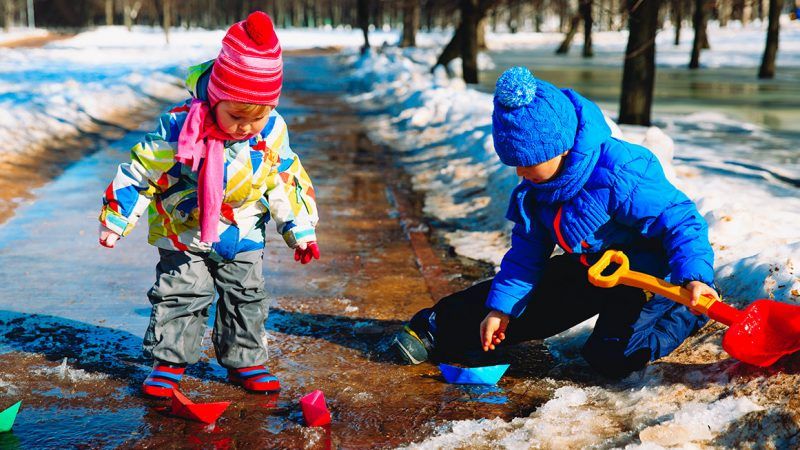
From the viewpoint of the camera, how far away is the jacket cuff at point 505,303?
3.44 metres

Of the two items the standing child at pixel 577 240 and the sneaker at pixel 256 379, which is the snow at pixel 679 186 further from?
the sneaker at pixel 256 379

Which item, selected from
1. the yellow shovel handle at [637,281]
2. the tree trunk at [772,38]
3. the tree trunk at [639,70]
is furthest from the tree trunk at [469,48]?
the yellow shovel handle at [637,281]

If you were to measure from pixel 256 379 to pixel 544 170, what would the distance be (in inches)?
52.7

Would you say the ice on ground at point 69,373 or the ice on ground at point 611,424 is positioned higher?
the ice on ground at point 611,424

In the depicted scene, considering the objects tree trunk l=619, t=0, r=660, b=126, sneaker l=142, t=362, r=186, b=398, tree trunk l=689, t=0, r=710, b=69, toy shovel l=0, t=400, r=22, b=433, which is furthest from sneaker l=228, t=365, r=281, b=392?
tree trunk l=689, t=0, r=710, b=69

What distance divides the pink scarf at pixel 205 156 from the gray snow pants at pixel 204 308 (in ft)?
0.98

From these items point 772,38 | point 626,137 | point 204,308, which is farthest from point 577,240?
point 772,38

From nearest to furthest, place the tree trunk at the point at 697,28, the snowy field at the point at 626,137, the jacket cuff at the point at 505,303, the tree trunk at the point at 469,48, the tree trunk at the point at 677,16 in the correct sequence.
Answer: the snowy field at the point at 626,137
the jacket cuff at the point at 505,303
the tree trunk at the point at 469,48
the tree trunk at the point at 697,28
the tree trunk at the point at 677,16

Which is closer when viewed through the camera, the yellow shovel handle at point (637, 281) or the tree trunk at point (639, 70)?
the yellow shovel handle at point (637, 281)

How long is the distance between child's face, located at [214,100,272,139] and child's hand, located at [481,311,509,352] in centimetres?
115

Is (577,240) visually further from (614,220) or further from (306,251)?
(306,251)

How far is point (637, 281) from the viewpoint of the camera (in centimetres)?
310

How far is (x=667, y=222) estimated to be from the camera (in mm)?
3127

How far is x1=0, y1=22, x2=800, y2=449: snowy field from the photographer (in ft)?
9.60
